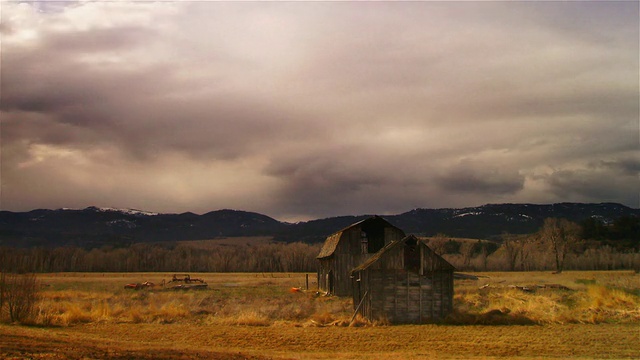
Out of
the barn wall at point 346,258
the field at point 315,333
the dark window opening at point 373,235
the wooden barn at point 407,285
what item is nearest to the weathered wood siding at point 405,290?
the wooden barn at point 407,285

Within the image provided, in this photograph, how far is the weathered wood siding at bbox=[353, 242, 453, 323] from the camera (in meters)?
34.6

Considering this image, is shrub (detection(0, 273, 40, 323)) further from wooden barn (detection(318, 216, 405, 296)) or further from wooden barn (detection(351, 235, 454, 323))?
wooden barn (detection(318, 216, 405, 296))

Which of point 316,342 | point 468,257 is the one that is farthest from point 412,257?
point 468,257

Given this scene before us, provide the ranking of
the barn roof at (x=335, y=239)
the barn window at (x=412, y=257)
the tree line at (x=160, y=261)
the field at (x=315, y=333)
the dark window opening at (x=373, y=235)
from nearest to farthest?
the field at (x=315, y=333) → the barn window at (x=412, y=257) → the barn roof at (x=335, y=239) → the dark window opening at (x=373, y=235) → the tree line at (x=160, y=261)

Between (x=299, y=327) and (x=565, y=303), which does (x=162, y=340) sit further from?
(x=565, y=303)

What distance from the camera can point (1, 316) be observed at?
33.1m

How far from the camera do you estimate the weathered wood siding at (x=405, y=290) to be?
113ft

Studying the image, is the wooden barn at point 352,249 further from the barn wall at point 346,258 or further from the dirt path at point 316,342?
the dirt path at point 316,342

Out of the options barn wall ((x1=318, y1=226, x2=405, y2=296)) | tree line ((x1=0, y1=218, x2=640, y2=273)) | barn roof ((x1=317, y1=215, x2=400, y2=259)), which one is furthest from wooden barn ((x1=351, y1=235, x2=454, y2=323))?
tree line ((x1=0, y1=218, x2=640, y2=273))

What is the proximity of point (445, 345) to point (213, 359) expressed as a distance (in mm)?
10931

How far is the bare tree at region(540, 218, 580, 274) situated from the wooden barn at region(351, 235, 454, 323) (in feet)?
268

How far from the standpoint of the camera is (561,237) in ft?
408

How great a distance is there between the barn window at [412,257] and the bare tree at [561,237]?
82320mm

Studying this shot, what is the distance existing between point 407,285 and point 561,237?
331ft
